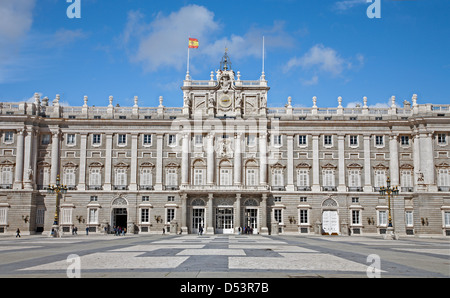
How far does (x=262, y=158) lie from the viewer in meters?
59.1

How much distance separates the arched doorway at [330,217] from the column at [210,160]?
14.3 meters

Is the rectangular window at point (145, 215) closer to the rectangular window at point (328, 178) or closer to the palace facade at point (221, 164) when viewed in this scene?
the palace facade at point (221, 164)

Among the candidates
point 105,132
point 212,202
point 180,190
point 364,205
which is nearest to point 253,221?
point 212,202

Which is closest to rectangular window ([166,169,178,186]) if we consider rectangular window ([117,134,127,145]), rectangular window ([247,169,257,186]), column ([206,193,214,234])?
column ([206,193,214,234])

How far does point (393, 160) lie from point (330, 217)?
10536 millimetres

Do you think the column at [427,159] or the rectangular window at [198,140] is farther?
the rectangular window at [198,140]

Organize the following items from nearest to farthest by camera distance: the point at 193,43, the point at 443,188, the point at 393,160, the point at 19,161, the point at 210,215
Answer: the point at 443,188 → the point at 210,215 → the point at 19,161 → the point at 393,160 → the point at 193,43

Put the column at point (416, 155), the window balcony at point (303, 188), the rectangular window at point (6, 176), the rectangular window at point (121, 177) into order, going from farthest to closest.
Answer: the rectangular window at point (121, 177) → the window balcony at point (303, 188) → the rectangular window at point (6, 176) → the column at point (416, 155)

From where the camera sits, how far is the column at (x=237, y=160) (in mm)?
58312

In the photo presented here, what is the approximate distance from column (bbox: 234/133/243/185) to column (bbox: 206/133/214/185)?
113 inches

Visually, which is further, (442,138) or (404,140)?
(404,140)

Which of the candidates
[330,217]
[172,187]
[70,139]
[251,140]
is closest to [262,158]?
[251,140]

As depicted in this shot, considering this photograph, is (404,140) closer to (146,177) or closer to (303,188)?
(303,188)

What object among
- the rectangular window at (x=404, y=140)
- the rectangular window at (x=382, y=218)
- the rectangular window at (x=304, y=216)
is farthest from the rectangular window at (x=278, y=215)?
the rectangular window at (x=404, y=140)
